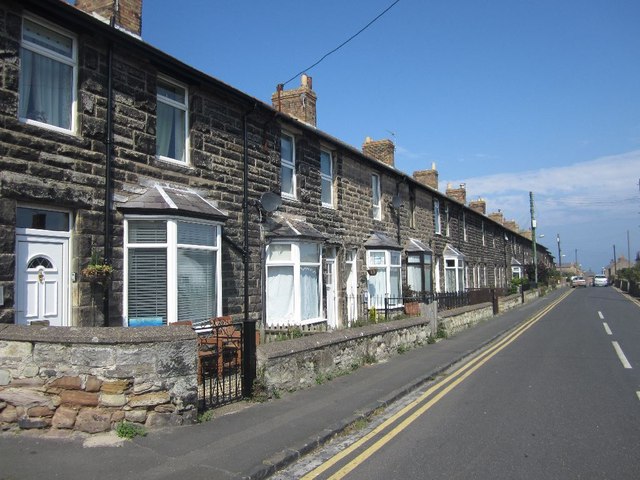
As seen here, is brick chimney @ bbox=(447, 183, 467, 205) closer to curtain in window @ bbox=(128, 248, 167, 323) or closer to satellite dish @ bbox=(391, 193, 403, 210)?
satellite dish @ bbox=(391, 193, 403, 210)

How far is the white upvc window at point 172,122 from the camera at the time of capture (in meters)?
10.1

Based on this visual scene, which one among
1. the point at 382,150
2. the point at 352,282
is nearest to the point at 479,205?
the point at 382,150

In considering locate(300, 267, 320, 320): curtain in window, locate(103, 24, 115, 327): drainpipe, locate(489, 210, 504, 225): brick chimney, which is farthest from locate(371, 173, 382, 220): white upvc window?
locate(489, 210, 504, 225): brick chimney

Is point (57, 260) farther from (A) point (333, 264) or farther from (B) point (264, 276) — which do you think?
(A) point (333, 264)

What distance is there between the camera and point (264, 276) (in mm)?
12445

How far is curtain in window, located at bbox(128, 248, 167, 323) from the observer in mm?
8953

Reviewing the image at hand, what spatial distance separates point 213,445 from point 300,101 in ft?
40.0

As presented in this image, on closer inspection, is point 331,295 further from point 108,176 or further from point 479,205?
point 479,205

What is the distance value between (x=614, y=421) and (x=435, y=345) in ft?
25.5

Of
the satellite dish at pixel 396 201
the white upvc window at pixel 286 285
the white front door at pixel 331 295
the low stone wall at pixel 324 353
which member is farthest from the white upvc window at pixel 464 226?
the white upvc window at pixel 286 285

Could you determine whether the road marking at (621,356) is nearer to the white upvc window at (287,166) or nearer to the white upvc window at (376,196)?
the white upvc window at (287,166)

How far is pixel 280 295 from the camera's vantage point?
12.8 m

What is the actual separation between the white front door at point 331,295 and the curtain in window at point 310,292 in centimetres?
162

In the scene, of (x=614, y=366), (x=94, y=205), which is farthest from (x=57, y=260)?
(x=614, y=366)
